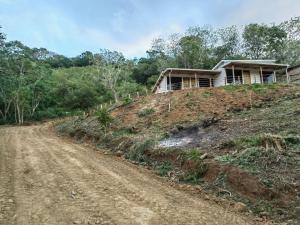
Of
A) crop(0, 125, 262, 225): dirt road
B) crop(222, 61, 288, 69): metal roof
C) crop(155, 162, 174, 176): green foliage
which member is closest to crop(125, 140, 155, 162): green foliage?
crop(0, 125, 262, 225): dirt road

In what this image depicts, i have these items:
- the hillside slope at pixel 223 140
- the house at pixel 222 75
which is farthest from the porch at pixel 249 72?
the hillside slope at pixel 223 140

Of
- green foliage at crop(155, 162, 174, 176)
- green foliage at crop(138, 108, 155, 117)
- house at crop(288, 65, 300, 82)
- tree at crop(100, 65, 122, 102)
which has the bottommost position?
green foliage at crop(155, 162, 174, 176)

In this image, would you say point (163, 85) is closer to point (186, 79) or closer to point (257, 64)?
point (186, 79)

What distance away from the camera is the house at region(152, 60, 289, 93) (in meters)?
36.7

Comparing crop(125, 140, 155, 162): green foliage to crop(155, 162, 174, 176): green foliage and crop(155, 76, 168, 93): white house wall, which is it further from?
crop(155, 76, 168, 93): white house wall

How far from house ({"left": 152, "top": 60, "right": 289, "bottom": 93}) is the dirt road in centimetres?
2231

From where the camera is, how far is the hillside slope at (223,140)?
998cm

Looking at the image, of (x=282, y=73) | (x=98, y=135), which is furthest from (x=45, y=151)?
(x=282, y=73)

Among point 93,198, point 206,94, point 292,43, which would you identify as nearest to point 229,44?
point 292,43

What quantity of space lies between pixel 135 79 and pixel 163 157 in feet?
172

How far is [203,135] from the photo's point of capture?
16.6 meters

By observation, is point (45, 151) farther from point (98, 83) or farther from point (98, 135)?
point (98, 83)

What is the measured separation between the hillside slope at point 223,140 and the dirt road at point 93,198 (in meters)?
1.07

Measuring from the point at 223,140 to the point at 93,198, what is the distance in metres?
6.26
